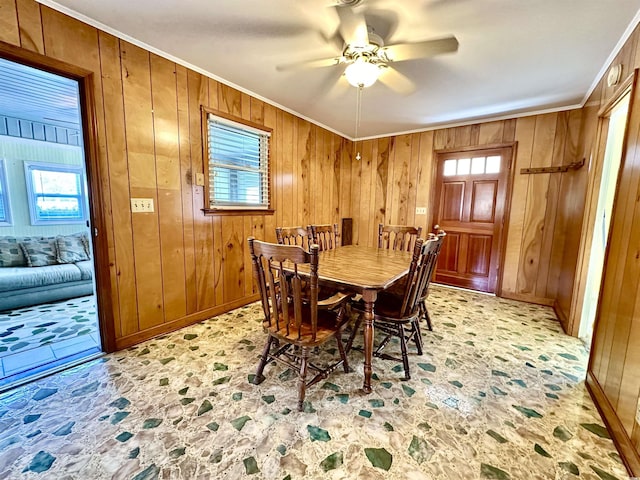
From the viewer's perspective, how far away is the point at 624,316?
1.42 m

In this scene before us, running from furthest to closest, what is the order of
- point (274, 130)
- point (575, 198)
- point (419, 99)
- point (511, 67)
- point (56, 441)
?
point (274, 130), point (419, 99), point (575, 198), point (511, 67), point (56, 441)

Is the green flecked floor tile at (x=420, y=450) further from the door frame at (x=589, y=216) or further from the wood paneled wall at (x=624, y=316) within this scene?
the door frame at (x=589, y=216)

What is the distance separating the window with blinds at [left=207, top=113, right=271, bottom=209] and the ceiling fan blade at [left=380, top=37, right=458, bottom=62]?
1727 millimetres

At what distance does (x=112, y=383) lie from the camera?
67.8 inches

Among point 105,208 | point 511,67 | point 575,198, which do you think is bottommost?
point 105,208

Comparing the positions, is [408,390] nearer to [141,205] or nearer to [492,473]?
[492,473]

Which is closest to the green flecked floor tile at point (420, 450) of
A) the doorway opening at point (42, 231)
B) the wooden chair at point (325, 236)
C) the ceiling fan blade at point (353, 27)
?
the wooden chair at point (325, 236)

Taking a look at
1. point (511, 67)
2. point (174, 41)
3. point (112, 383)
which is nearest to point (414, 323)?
point (112, 383)

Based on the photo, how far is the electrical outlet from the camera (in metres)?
2.13

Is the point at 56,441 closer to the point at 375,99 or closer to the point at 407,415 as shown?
the point at 407,415

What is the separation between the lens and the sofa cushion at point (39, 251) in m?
3.39

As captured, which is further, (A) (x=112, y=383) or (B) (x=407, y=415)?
(A) (x=112, y=383)

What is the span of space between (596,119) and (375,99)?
6.52 ft

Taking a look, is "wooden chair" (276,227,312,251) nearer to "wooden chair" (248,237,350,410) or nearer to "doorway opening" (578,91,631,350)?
"wooden chair" (248,237,350,410)
